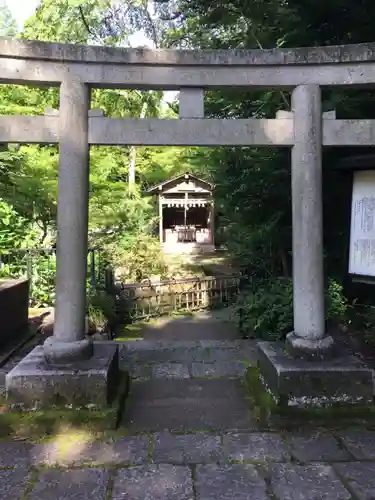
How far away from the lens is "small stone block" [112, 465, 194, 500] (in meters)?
2.46

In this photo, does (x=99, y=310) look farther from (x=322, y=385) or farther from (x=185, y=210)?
(x=185, y=210)

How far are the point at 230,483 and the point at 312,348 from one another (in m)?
1.50

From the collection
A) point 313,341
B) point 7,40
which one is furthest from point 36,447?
point 7,40

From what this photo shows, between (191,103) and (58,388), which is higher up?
(191,103)

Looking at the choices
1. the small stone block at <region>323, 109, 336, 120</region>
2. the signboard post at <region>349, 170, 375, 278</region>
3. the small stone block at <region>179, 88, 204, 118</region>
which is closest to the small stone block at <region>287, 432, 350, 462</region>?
the signboard post at <region>349, 170, 375, 278</region>

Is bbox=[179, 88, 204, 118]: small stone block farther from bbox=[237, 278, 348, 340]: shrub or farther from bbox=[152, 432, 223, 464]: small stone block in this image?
bbox=[237, 278, 348, 340]: shrub

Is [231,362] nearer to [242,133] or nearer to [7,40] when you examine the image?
[242,133]

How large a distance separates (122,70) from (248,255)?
4.85m

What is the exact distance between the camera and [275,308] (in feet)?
20.8

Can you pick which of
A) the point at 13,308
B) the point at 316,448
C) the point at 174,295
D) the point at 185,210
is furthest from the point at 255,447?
the point at 185,210

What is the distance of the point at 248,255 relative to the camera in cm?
795

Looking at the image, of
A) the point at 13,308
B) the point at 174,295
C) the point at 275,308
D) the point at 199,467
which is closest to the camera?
the point at 199,467

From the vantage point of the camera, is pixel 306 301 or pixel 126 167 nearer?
pixel 306 301

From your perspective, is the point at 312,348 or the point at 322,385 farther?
the point at 312,348
